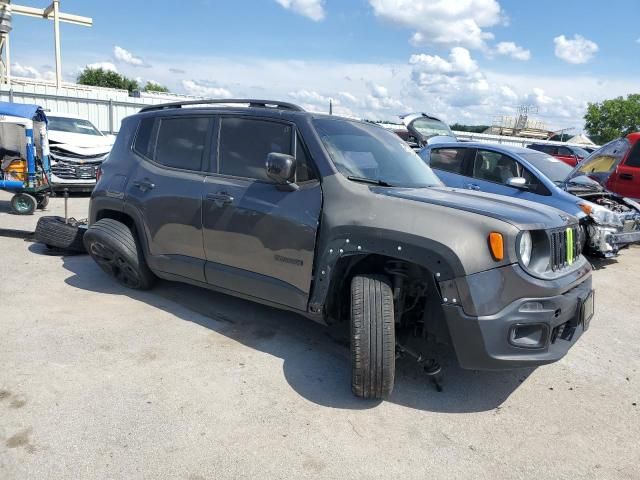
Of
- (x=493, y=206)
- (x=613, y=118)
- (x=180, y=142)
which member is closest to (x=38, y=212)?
(x=180, y=142)

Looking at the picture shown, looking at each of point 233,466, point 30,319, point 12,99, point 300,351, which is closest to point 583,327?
point 300,351

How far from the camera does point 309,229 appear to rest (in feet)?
11.4

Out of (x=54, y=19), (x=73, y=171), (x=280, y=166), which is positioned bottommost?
(x=73, y=171)

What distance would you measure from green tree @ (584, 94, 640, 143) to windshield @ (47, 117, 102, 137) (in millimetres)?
46001

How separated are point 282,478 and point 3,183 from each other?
821 cm

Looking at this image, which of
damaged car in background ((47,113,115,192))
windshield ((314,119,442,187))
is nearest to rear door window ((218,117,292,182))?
windshield ((314,119,442,187))

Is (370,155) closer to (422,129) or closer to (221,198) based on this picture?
(221,198)

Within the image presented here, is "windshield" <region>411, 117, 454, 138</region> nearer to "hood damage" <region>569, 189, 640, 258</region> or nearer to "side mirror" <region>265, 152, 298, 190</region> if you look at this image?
"hood damage" <region>569, 189, 640, 258</region>

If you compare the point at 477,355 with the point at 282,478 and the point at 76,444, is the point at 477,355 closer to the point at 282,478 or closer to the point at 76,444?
the point at 282,478

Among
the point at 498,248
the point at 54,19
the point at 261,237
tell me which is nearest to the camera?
the point at 498,248

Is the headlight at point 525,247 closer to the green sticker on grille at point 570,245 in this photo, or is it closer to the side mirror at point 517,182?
the green sticker on grille at point 570,245

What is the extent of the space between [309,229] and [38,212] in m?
7.94

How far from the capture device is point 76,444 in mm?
2635

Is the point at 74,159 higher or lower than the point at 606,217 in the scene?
higher
